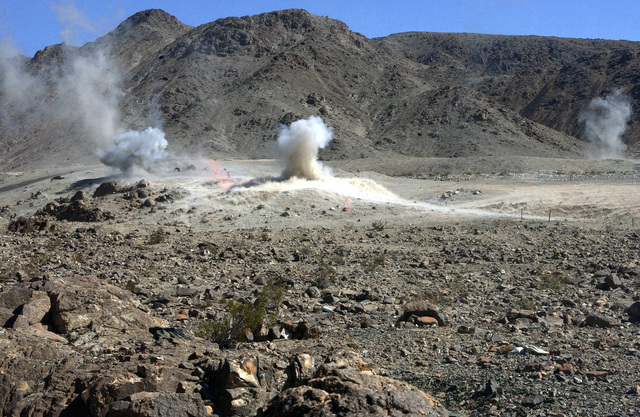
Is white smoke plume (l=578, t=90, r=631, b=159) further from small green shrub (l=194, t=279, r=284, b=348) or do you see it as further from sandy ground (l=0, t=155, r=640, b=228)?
small green shrub (l=194, t=279, r=284, b=348)

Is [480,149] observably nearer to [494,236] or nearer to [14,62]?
[494,236]

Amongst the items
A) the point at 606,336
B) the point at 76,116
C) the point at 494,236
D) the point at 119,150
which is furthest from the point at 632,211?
the point at 76,116

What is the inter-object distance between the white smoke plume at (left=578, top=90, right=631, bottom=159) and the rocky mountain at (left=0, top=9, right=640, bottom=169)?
1.23m

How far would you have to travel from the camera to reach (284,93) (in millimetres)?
81438

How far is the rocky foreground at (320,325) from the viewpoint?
5766 millimetres

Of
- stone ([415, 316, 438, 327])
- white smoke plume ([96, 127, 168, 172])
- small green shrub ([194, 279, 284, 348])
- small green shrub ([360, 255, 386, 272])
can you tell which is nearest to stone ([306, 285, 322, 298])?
small green shrub ([194, 279, 284, 348])

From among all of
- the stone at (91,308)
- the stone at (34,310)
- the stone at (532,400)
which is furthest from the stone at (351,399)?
the stone at (34,310)

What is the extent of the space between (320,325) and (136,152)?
95.7 ft

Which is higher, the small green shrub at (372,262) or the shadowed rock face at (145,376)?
the shadowed rock face at (145,376)

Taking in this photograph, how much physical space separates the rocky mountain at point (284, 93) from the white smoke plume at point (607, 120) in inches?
48.2

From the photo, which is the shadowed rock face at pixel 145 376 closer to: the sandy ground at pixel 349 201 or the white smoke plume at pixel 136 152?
the sandy ground at pixel 349 201

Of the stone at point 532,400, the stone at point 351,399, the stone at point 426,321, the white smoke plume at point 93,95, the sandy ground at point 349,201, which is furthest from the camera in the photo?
the white smoke plume at point 93,95

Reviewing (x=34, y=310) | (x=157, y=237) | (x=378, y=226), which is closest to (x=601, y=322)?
(x=34, y=310)

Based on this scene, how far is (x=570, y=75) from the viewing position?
97.0 m
